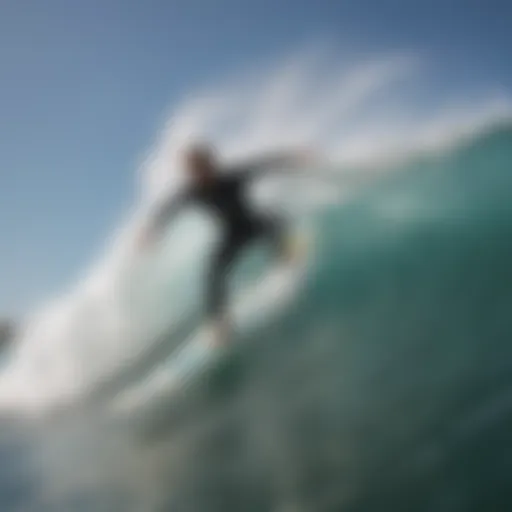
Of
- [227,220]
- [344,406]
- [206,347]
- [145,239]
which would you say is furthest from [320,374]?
[145,239]

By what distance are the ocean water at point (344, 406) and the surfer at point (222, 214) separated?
0.32 ft

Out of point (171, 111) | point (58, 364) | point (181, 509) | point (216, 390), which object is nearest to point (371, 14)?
point (171, 111)

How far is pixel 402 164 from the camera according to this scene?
2.21m

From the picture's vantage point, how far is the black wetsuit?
212 centimetres

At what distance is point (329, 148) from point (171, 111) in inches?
18.0

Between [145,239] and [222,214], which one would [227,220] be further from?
[145,239]

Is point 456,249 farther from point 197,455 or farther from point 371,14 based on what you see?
point 197,455

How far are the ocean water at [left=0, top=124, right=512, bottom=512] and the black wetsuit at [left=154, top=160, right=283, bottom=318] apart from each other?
0.37ft

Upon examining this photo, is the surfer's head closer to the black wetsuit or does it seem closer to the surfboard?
the black wetsuit

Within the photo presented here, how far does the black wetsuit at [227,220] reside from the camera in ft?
6.94

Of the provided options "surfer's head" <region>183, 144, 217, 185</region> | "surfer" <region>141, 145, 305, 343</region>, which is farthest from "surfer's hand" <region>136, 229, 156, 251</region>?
"surfer's head" <region>183, 144, 217, 185</region>

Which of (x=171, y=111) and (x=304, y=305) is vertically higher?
(x=171, y=111)

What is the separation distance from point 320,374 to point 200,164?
65 centimetres

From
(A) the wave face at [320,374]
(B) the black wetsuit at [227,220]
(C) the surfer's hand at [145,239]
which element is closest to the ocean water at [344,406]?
(A) the wave face at [320,374]
